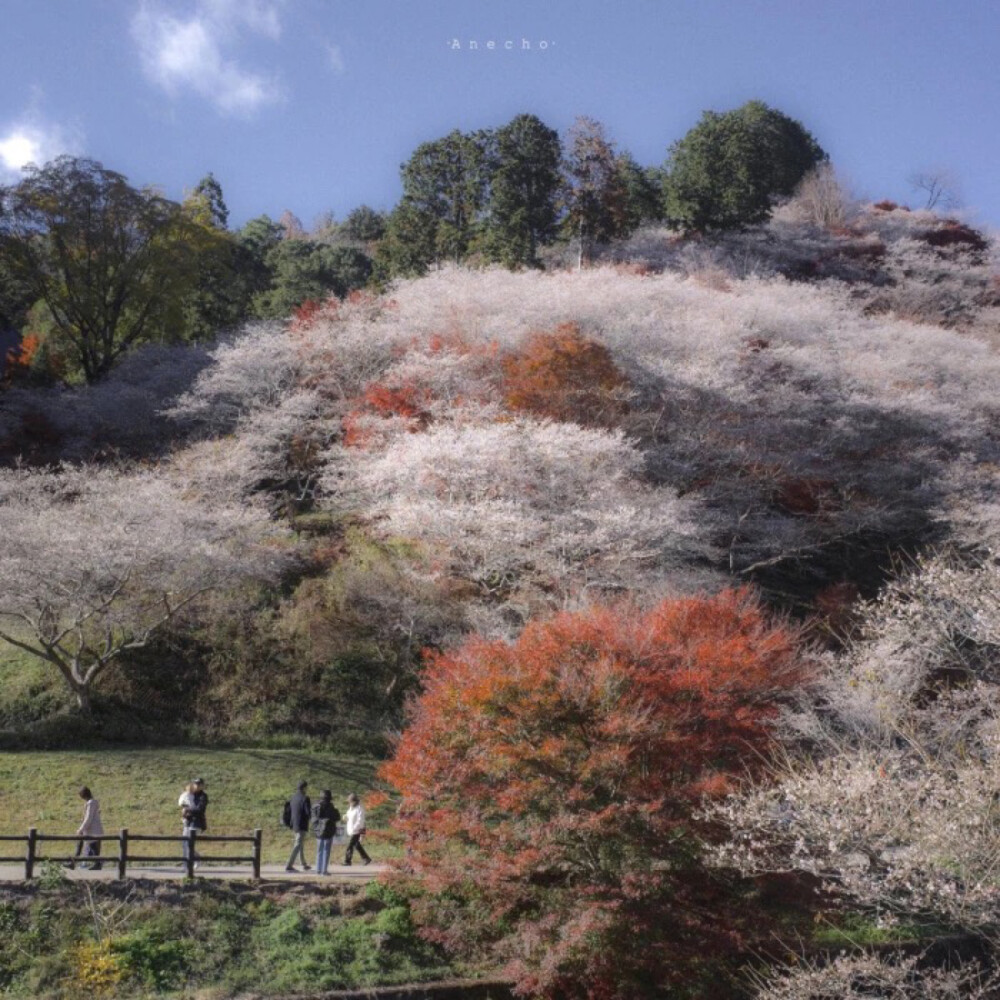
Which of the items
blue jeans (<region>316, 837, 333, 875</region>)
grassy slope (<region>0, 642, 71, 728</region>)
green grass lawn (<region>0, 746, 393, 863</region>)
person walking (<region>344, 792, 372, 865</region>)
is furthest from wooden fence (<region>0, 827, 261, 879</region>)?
grassy slope (<region>0, 642, 71, 728</region>)

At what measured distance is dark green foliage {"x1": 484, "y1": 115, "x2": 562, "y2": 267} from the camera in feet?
120

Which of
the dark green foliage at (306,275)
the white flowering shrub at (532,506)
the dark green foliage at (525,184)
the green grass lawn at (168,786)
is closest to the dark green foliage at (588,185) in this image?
the dark green foliage at (525,184)

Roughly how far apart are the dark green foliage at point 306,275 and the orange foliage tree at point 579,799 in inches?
983

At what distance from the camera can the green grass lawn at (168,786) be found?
49.2 ft

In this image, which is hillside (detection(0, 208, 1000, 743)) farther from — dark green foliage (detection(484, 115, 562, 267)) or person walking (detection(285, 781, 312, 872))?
person walking (detection(285, 781, 312, 872))

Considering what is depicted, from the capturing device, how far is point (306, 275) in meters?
37.0

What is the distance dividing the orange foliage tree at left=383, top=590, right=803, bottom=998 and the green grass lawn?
360 cm

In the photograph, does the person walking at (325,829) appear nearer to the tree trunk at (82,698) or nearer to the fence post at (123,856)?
the fence post at (123,856)

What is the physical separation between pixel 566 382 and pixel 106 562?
1296 cm

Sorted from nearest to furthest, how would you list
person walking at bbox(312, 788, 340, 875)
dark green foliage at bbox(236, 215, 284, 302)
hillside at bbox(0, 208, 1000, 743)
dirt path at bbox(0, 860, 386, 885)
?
dirt path at bbox(0, 860, 386, 885), person walking at bbox(312, 788, 340, 875), hillside at bbox(0, 208, 1000, 743), dark green foliage at bbox(236, 215, 284, 302)

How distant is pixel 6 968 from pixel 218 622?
37.9ft

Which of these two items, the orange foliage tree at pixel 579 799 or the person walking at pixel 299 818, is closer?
the orange foliage tree at pixel 579 799

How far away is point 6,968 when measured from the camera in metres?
10.9

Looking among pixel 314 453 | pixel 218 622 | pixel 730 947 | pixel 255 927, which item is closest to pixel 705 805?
pixel 730 947
